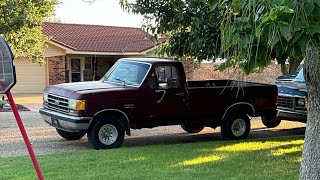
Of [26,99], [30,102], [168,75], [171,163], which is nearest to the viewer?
[171,163]

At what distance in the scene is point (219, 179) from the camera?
6.98m

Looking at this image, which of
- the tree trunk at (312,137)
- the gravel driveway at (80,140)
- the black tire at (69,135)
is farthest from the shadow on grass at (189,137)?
the tree trunk at (312,137)

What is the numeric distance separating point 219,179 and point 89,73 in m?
23.5

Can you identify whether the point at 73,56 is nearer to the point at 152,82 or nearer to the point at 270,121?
the point at 270,121

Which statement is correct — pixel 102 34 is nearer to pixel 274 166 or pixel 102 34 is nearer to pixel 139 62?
pixel 139 62

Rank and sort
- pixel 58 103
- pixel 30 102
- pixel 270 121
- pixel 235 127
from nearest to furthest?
pixel 58 103
pixel 235 127
pixel 270 121
pixel 30 102

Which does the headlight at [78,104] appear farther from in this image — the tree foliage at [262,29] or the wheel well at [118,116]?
the tree foliage at [262,29]

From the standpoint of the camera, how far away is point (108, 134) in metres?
10.3

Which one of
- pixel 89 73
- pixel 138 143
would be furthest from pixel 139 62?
pixel 89 73

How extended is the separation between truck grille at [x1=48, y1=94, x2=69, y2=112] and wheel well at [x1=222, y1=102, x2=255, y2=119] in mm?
3926

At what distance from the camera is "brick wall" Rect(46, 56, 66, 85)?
28.6 m

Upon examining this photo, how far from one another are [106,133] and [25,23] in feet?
29.5

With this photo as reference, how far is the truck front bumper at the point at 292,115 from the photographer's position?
1174cm

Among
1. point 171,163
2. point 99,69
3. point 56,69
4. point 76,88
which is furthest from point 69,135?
point 99,69
